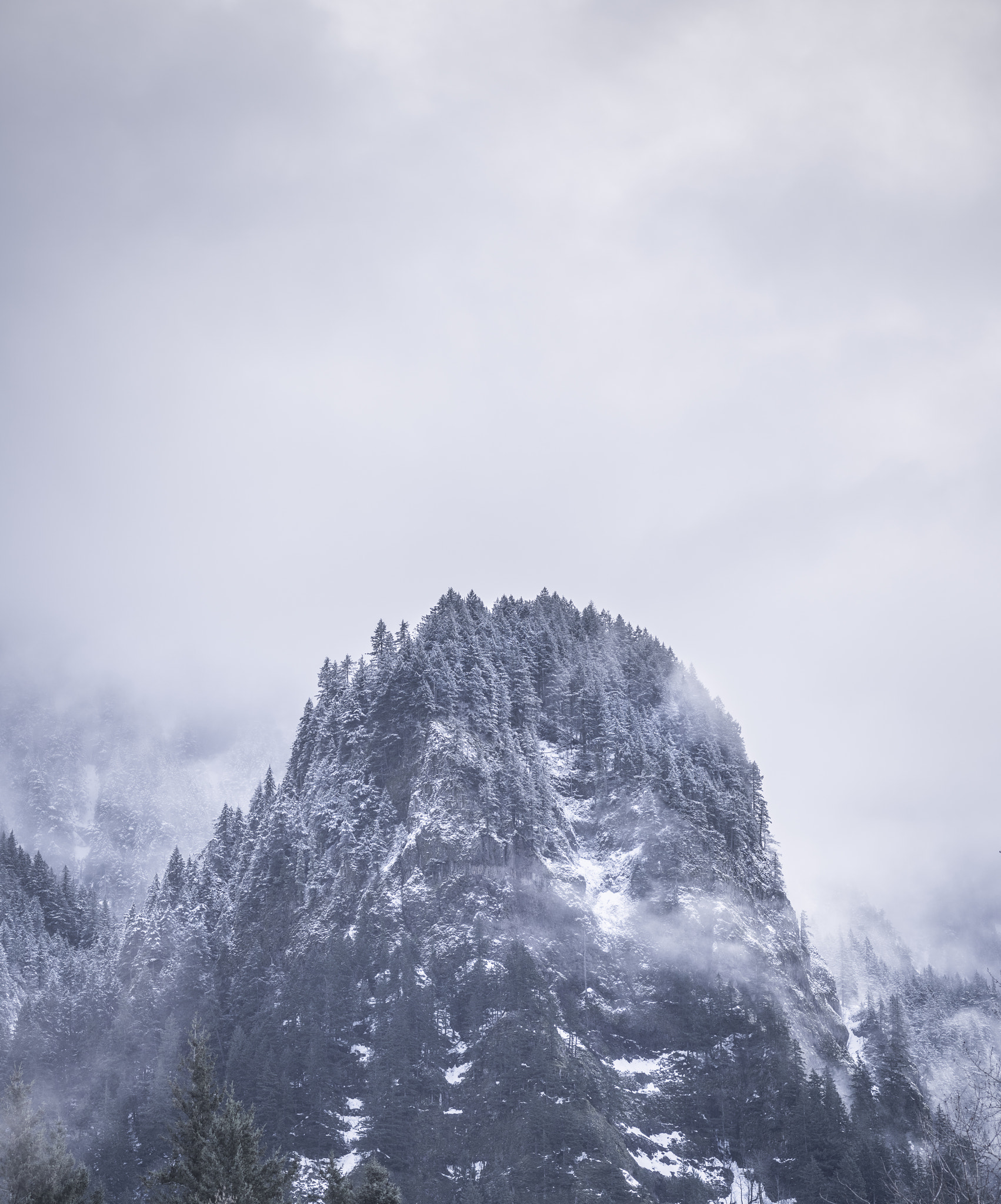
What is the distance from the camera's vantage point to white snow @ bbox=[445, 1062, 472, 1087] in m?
142

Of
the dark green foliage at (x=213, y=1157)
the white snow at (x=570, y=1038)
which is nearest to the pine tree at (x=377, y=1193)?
the dark green foliage at (x=213, y=1157)

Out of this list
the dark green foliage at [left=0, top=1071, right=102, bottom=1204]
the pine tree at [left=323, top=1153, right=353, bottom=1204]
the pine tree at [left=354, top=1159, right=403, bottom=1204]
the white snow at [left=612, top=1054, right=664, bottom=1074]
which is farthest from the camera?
the white snow at [left=612, top=1054, right=664, bottom=1074]

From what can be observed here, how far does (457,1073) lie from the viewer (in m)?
143

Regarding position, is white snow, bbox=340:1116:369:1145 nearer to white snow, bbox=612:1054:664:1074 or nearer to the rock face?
the rock face

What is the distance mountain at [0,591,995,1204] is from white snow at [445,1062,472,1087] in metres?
0.39

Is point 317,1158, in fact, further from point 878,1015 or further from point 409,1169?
point 878,1015

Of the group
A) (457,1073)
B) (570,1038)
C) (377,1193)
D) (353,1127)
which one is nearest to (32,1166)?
(377,1193)

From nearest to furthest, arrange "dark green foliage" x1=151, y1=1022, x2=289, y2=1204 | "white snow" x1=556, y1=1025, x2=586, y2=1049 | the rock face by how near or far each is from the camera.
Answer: "dark green foliage" x1=151, y1=1022, x2=289, y2=1204
the rock face
"white snow" x1=556, y1=1025, x2=586, y2=1049

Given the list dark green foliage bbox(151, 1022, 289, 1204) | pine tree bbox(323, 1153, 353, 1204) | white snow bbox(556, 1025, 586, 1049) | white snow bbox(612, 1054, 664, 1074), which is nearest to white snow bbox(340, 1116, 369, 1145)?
white snow bbox(556, 1025, 586, 1049)

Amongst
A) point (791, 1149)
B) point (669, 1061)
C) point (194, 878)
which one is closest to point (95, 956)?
point (194, 878)

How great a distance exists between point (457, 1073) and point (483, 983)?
11.1m

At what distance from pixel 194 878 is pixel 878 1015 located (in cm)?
11048

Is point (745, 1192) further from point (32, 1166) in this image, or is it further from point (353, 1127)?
point (32, 1166)

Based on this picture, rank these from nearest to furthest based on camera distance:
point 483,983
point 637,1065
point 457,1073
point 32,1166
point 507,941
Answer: point 32,1166, point 457,1073, point 483,983, point 637,1065, point 507,941
